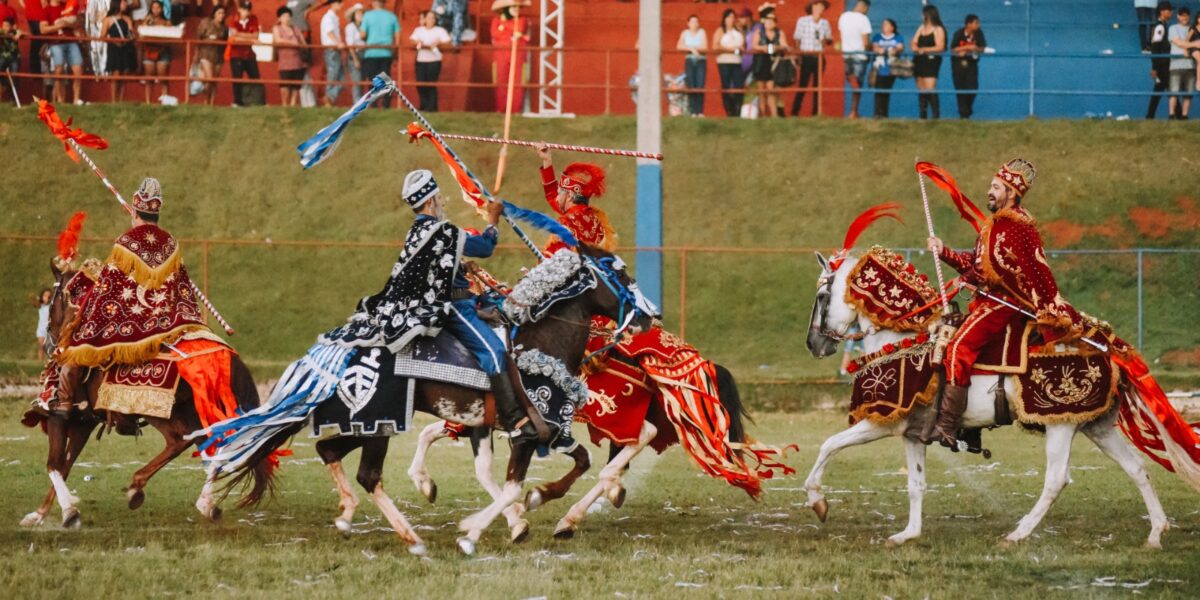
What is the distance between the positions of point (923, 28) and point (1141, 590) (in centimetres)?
1676

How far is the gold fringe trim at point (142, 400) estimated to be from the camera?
10656mm

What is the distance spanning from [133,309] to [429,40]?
14.7m

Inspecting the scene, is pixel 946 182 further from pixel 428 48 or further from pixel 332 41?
pixel 332 41

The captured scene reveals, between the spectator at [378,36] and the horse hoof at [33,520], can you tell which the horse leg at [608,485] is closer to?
the horse hoof at [33,520]

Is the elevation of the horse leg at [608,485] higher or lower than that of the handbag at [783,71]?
lower

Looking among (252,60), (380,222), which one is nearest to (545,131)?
(380,222)

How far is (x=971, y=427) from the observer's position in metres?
10.6

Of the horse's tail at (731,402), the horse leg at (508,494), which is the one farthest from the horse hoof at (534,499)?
the horse's tail at (731,402)

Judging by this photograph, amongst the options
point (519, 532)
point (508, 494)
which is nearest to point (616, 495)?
point (519, 532)

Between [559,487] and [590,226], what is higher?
[590,226]

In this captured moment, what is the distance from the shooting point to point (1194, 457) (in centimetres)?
1061

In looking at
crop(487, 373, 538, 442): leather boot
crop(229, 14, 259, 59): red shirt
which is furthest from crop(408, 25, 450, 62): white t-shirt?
crop(487, 373, 538, 442): leather boot

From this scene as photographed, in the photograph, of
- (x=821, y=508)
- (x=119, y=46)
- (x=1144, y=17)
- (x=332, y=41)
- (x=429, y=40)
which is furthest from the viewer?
(x=1144, y=17)

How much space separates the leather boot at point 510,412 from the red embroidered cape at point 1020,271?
9.64 ft
